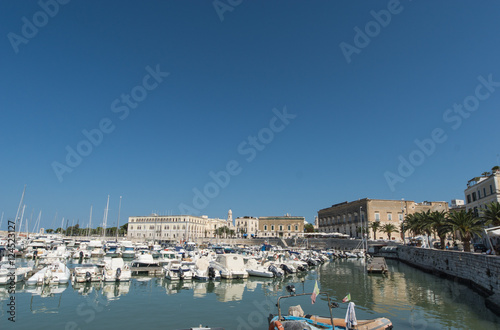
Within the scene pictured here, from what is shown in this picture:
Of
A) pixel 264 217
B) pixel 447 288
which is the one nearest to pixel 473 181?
pixel 447 288

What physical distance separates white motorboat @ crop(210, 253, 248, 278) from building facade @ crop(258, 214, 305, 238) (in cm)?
8752

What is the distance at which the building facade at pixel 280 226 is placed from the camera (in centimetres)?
11809

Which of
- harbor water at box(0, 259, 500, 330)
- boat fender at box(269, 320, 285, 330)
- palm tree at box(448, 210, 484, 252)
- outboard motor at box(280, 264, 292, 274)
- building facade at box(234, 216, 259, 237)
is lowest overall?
harbor water at box(0, 259, 500, 330)

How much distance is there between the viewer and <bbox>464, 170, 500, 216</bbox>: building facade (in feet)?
124

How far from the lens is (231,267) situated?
3158 centimetres

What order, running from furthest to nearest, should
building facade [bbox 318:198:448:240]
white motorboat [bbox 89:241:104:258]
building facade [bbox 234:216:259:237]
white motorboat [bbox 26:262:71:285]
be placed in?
building facade [bbox 234:216:259:237] < building facade [bbox 318:198:448:240] < white motorboat [bbox 89:241:104:258] < white motorboat [bbox 26:262:71:285]

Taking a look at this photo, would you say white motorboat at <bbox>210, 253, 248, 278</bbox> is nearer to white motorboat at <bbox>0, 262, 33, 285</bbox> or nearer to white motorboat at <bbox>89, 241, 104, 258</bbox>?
white motorboat at <bbox>0, 262, 33, 285</bbox>

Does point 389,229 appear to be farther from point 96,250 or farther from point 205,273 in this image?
point 96,250

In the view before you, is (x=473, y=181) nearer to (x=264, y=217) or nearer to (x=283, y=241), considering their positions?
(x=283, y=241)

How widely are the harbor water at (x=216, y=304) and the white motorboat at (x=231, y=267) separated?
1303 mm

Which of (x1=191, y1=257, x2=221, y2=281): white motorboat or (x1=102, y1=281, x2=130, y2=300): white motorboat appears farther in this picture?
(x1=191, y1=257, x2=221, y2=281): white motorboat

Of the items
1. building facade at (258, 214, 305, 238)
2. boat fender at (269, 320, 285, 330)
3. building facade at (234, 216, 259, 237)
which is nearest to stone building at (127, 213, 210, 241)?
building facade at (234, 216, 259, 237)

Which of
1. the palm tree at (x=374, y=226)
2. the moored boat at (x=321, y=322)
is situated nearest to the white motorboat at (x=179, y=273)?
the moored boat at (x=321, y=322)

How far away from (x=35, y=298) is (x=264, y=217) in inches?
4054
